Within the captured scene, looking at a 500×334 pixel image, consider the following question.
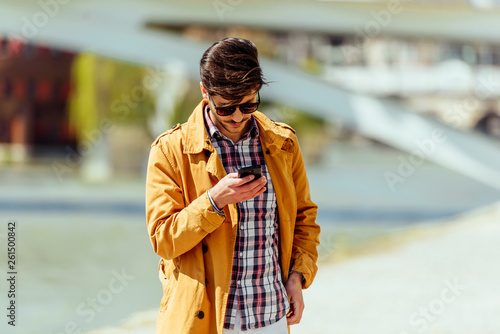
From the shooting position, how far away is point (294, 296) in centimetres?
182

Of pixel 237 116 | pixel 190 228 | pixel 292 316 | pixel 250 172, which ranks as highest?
pixel 237 116

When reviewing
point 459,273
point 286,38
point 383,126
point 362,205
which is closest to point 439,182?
point 362,205

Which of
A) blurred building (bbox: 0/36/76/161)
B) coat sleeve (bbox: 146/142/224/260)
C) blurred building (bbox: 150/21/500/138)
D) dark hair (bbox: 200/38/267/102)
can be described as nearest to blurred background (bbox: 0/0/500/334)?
blurred building (bbox: 0/36/76/161)

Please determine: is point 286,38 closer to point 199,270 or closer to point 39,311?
point 39,311

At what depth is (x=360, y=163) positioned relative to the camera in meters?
29.0

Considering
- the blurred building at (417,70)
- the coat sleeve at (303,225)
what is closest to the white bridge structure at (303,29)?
the coat sleeve at (303,225)

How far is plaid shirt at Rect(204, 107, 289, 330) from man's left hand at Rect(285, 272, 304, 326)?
3cm

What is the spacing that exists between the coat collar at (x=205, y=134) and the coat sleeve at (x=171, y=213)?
0.06 m

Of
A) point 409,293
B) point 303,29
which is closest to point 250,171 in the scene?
point 409,293

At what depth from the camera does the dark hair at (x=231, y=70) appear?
1.63 metres

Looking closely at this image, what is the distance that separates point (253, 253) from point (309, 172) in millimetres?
21200

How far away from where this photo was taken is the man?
1.64m

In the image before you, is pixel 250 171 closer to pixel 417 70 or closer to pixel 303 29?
pixel 303 29

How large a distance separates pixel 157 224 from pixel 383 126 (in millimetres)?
9772
